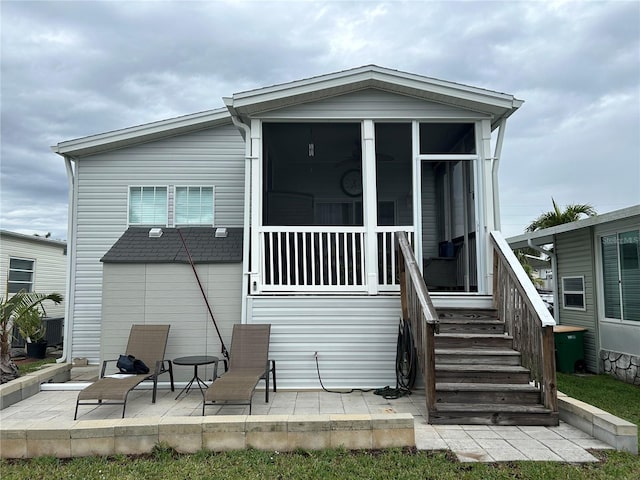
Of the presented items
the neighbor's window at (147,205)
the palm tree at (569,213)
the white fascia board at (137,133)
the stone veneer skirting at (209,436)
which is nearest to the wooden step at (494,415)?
the stone veneer skirting at (209,436)

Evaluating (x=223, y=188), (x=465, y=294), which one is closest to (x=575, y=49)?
(x=465, y=294)

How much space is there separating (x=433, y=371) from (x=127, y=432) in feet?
8.97

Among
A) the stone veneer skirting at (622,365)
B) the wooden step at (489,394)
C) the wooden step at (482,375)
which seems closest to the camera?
the wooden step at (489,394)

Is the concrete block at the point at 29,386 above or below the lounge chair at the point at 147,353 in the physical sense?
below

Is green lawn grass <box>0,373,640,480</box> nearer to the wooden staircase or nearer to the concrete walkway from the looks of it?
the concrete walkway

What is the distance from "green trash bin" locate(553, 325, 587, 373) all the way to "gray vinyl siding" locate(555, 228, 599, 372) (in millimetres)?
176

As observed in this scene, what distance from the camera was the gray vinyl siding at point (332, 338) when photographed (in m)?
5.61

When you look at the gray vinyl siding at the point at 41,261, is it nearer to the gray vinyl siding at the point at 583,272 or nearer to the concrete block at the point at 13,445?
the concrete block at the point at 13,445

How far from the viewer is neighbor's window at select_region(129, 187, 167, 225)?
797 cm

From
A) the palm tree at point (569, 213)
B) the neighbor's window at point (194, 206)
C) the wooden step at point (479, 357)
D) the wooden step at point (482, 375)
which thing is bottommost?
the wooden step at point (482, 375)

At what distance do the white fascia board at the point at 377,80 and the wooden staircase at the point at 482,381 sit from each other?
2.88m

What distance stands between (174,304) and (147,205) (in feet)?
8.88

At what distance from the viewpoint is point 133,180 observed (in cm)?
801

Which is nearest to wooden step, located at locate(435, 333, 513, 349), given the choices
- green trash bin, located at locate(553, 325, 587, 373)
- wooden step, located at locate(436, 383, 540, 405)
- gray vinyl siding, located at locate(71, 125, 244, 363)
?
wooden step, located at locate(436, 383, 540, 405)
